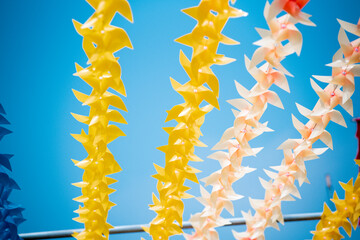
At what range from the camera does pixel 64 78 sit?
2195 mm

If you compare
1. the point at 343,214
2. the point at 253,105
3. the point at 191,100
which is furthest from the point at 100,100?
the point at 343,214

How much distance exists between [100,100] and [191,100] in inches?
10.3

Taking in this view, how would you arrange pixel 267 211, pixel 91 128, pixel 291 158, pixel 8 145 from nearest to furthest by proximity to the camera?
pixel 91 128
pixel 291 158
pixel 267 211
pixel 8 145

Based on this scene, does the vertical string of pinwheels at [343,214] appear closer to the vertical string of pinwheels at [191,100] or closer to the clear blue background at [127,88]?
the vertical string of pinwheels at [191,100]

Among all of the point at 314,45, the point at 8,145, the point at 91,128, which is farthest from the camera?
the point at 314,45

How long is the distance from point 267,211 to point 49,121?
1.61m

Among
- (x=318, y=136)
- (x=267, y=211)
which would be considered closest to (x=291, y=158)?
(x=318, y=136)

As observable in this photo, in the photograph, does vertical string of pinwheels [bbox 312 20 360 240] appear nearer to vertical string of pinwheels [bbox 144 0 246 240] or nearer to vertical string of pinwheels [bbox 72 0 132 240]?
vertical string of pinwheels [bbox 144 0 246 240]

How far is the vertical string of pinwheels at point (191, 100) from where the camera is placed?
751mm

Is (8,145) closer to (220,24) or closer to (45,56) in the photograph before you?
(45,56)

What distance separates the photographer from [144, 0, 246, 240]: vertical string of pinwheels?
75cm

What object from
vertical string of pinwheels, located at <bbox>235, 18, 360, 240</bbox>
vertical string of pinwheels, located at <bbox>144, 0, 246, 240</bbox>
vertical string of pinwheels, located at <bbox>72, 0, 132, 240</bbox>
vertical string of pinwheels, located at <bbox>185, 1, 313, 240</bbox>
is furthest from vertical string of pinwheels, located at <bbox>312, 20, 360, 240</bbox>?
vertical string of pinwheels, located at <bbox>72, 0, 132, 240</bbox>

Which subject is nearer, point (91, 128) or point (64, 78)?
point (91, 128)

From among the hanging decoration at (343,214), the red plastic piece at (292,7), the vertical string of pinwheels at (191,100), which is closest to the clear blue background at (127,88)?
the hanging decoration at (343,214)
